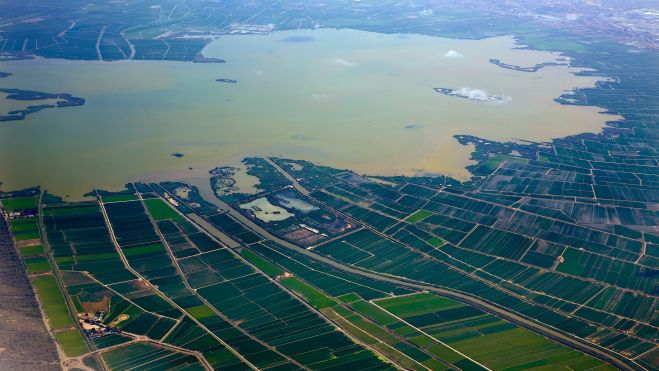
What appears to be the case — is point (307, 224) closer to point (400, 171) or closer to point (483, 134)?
point (400, 171)

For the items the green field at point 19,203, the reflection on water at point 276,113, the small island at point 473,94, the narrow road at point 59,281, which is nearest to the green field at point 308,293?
the narrow road at point 59,281

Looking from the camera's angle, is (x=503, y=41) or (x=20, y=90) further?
(x=503, y=41)

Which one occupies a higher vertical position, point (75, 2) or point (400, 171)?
point (75, 2)

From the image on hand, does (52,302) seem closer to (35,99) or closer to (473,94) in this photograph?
(35,99)

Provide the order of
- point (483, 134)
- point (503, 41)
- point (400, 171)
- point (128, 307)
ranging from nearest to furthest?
point (128, 307), point (400, 171), point (483, 134), point (503, 41)

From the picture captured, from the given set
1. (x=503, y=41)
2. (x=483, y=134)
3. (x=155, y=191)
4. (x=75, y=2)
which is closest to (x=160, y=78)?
(x=155, y=191)

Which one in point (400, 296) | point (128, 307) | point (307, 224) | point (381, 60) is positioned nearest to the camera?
point (128, 307)

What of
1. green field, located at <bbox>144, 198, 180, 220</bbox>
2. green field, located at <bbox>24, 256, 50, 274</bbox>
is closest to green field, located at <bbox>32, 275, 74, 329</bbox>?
green field, located at <bbox>24, 256, 50, 274</bbox>

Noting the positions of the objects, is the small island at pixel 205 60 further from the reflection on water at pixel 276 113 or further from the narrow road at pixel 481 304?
the narrow road at pixel 481 304
